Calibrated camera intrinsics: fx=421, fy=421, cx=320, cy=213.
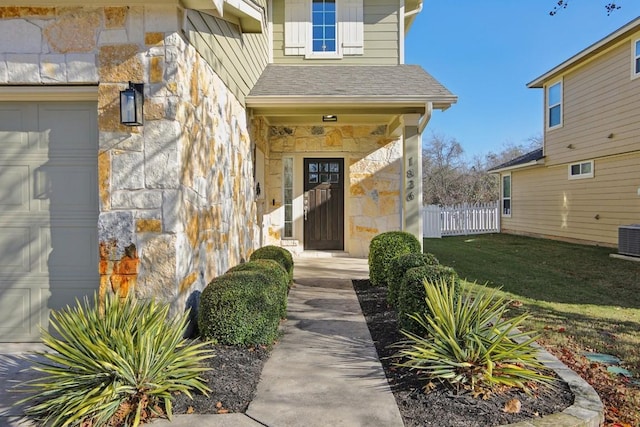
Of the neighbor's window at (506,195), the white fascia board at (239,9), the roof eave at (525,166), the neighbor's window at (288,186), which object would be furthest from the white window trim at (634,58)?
the white fascia board at (239,9)

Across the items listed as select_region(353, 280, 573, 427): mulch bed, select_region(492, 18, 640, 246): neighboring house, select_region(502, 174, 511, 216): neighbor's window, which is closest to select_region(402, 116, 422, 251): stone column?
select_region(353, 280, 573, 427): mulch bed

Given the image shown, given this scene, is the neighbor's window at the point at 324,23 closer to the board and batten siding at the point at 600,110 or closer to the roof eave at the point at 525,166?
the board and batten siding at the point at 600,110

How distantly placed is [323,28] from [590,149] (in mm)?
8281

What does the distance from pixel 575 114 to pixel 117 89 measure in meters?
13.0

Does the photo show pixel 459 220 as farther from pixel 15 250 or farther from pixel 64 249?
pixel 15 250

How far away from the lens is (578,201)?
483 inches

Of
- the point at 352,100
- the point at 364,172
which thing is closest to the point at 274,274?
the point at 352,100

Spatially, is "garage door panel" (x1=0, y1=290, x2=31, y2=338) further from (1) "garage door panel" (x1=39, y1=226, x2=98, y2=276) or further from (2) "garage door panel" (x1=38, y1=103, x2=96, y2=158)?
(2) "garage door panel" (x1=38, y1=103, x2=96, y2=158)

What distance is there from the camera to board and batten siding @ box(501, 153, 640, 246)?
10367mm

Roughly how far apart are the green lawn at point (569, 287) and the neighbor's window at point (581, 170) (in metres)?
2.10

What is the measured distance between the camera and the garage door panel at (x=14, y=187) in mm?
3580

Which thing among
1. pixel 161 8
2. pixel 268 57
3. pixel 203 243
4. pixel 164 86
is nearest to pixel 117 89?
pixel 164 86

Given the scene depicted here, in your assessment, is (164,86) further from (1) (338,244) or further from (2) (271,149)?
(1) (338,244)

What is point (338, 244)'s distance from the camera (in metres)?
8.95
